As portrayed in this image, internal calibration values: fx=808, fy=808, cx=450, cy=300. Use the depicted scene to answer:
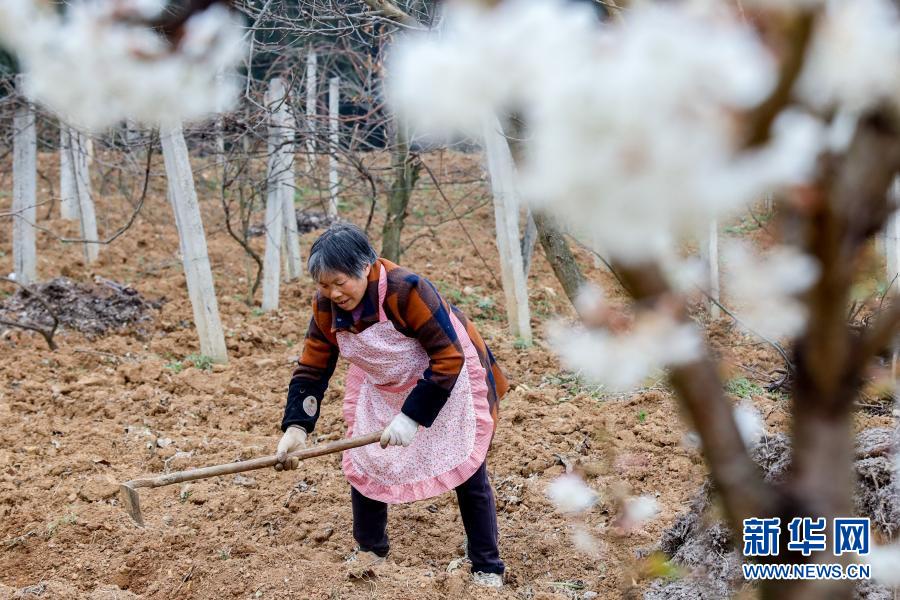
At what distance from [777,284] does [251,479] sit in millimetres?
3599

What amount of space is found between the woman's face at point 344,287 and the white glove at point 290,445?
57 cm

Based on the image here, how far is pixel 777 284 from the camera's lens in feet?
2.72

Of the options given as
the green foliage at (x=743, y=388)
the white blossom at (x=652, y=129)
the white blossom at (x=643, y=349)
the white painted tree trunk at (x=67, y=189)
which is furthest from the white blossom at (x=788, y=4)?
the white painted tree trunk at (x=67, y=189)

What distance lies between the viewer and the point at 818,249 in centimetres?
75

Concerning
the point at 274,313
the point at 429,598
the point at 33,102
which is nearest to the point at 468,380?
the point at 429,598

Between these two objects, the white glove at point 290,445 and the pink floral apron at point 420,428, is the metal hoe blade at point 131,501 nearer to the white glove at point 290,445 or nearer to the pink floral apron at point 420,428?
the white glove at point 290,445

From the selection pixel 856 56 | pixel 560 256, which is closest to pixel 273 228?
pixel 560 256

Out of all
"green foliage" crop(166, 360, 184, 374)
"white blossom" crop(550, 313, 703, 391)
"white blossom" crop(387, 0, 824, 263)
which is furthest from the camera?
"green foliage" crop(166, 360, 184, 374)

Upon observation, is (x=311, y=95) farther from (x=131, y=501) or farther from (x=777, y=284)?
(x=777, y=284)

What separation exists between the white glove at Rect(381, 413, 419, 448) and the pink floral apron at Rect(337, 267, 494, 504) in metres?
0.17

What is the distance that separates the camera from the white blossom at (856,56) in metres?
0.77

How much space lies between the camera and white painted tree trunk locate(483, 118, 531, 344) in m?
5.86

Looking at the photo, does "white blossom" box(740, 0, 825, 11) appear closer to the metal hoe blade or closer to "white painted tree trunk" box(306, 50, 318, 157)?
the metal hoe blade

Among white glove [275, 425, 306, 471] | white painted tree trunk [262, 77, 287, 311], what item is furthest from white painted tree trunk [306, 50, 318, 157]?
white glove [275, 425, 306, 471]
